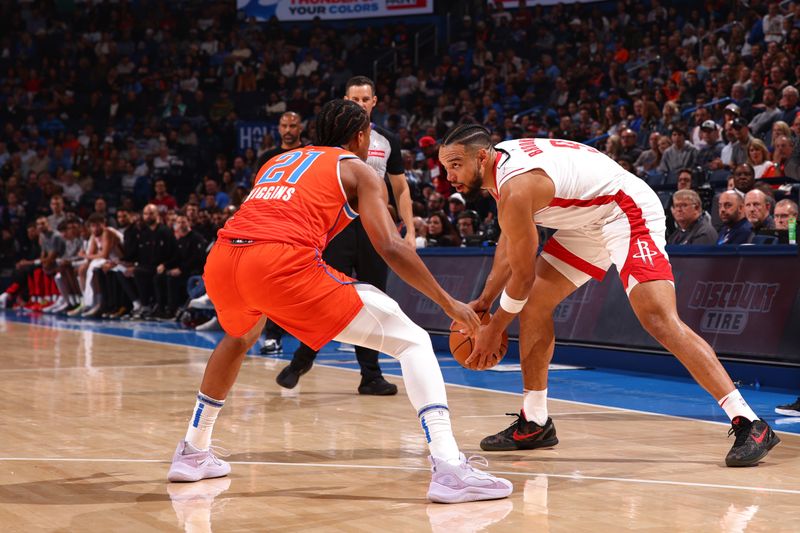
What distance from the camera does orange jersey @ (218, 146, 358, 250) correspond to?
429cm

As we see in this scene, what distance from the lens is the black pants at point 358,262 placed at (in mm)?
7477

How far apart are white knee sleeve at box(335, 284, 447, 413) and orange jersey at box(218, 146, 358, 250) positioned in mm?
352

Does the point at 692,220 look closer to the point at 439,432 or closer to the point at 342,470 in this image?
the point at 342,470

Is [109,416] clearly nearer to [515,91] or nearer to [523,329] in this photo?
[523,329]

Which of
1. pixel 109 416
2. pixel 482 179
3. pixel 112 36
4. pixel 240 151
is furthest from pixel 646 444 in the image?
pixel 112 36

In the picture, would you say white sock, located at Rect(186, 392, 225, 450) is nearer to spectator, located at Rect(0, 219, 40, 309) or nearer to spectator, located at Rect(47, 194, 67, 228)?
spectator, located at Rect(0, 219, 40, 309)

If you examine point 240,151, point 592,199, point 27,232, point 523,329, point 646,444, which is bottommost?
point 27,232

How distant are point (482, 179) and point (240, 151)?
1851cm

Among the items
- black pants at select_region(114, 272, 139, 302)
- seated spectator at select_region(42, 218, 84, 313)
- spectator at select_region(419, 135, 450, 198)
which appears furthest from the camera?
seated spectator at select_region(42, 218, 84, 313)

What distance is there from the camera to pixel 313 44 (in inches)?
1025

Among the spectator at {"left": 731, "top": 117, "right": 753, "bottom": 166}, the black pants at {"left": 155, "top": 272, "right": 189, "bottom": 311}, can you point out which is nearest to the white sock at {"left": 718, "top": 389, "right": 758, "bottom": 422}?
the spectator at {"left": 731, "top": 117, "right": 753, "bottom": 166}

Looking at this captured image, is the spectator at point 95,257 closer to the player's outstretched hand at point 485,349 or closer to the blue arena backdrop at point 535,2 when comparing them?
the blue arena backdrop at point 535,2

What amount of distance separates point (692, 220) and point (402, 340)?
5847 millimetres

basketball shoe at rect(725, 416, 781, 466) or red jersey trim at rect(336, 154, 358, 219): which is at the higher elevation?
red jersey trim at rect(336, 154, 358, 219)
